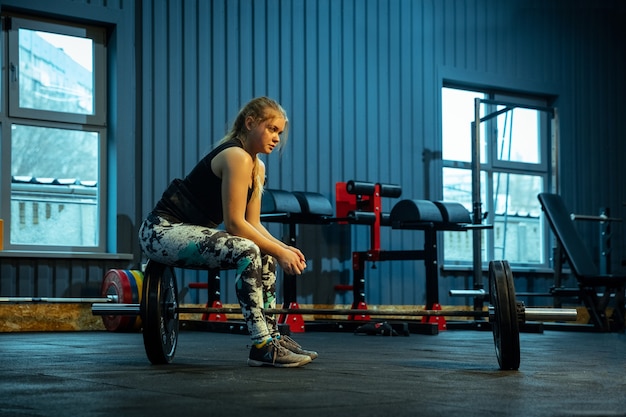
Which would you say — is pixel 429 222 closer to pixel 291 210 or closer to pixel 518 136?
pixel 291 210

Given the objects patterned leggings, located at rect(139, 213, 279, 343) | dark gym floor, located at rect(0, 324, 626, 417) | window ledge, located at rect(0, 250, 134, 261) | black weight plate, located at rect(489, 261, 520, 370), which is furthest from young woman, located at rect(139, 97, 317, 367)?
window ledge, located at rect(0, 250, 134, 261)

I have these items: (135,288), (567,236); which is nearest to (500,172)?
(567,236)

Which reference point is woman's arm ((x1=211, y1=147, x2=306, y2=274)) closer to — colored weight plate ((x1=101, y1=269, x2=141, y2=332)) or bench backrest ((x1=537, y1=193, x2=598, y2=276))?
colored weight plate ((x1=101, y1=269, x2=141, y2=332))

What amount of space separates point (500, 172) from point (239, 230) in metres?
5.02

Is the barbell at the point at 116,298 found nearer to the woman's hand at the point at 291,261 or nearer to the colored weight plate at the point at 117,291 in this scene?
the colored weight plate at the point at 117,291

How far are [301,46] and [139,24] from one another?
1.24m

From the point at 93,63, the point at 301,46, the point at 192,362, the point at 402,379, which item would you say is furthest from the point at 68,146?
the point at 402,379

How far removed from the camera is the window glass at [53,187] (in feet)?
17.9

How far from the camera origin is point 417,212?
18.3ft

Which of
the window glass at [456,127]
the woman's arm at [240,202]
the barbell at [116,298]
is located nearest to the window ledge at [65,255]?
the barbell at [116,298]

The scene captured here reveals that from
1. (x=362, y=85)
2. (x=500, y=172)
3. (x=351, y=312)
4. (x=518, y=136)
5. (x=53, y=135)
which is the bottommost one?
(x=351, y=312)

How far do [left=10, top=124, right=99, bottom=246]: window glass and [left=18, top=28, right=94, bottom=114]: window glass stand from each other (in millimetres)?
172

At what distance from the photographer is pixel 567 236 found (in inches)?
257

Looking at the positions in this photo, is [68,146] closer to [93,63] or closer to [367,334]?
[93,63]
